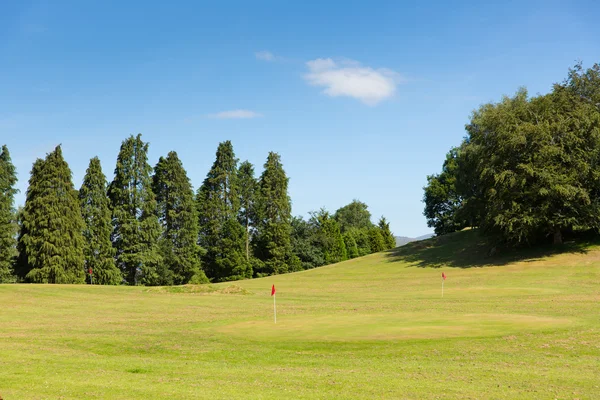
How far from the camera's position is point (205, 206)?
83.4 meters

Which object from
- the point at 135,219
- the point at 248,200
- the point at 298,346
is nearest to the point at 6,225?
the point at 135,219

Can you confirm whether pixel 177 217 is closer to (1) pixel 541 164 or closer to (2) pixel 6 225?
(2) pixel 6 225

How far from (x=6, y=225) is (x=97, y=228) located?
1100 cm

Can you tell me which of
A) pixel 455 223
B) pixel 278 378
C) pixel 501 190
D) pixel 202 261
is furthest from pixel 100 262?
pixel 455 223

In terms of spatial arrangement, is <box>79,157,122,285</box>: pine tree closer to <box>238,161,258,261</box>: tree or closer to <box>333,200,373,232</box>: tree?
<box>238,161,258,261</box>: tree

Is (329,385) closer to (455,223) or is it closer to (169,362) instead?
(169,362)

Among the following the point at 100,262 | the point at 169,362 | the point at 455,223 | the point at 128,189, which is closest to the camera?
the point at 169,362

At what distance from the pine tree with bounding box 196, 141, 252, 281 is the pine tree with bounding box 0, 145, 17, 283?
26543 mm

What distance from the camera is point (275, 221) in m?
83.7

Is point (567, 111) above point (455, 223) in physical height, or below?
above

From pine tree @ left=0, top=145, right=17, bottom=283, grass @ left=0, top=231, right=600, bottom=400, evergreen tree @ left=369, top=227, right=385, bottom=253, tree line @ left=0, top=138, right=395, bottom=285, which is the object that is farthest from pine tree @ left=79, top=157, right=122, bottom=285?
evergreen tree @ left=369, top=227, right=385, bottom=253

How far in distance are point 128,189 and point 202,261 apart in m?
17.7

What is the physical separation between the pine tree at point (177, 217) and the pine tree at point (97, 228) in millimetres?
9184

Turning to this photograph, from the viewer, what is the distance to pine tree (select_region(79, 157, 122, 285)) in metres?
66.4
